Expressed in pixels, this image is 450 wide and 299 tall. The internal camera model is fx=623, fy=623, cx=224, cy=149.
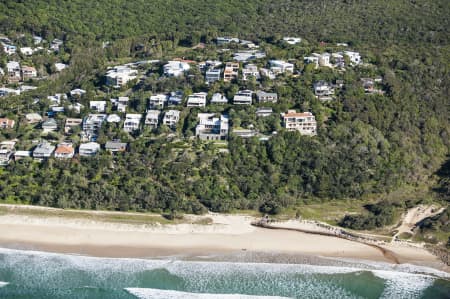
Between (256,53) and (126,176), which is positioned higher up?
(256,53)

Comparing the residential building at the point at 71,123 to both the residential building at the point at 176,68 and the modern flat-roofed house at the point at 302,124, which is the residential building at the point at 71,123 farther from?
the modern flat-roofed house at the point at 302,124

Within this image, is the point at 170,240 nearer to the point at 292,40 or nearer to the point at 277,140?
the point at 277,140

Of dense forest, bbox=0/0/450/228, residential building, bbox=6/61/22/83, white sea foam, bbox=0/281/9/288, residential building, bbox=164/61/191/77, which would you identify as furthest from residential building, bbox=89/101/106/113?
white sea foam, bbox=0/281/9/288

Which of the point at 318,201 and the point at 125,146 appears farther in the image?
the point at 125,146

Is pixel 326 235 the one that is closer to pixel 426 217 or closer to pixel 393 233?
pixel 393 233

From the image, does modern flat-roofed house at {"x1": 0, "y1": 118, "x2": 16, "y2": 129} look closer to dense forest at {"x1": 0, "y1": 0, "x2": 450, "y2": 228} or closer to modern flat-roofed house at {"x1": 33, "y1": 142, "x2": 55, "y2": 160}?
dense forest at {"x1": 0, "y1": 0, "x2": 450, "y2": 228}

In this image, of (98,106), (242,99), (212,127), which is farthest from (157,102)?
(242,99)

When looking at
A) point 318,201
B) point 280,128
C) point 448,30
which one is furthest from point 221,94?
point 448,30
